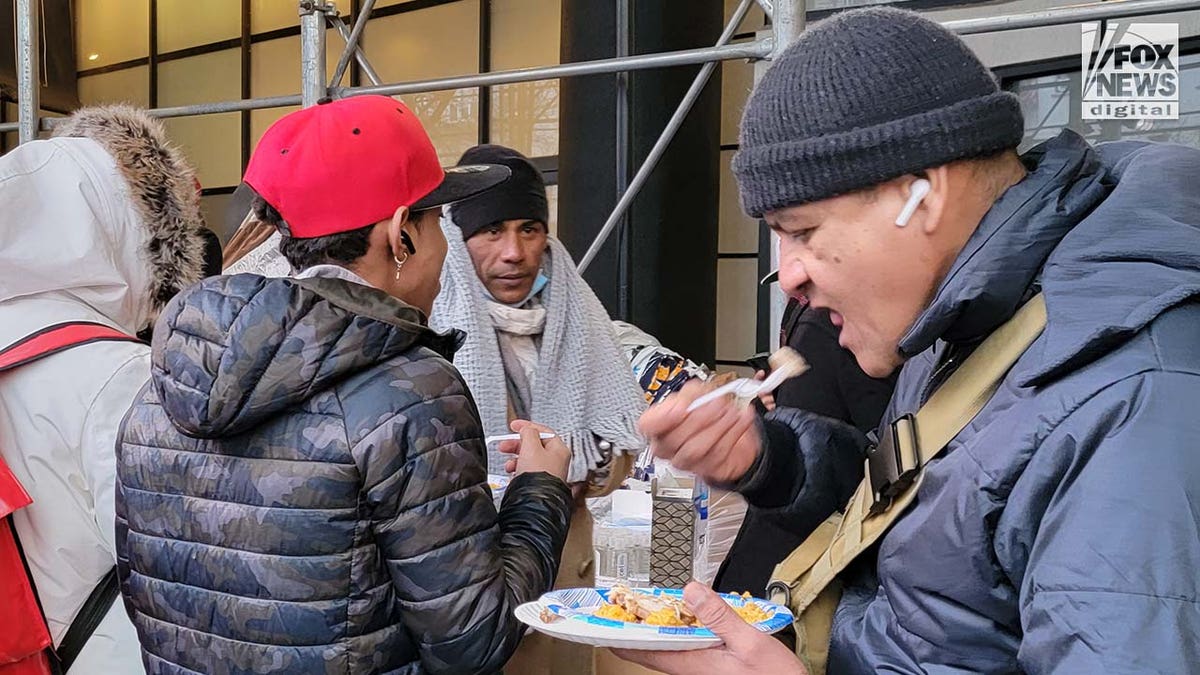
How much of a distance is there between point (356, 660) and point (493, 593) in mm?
208

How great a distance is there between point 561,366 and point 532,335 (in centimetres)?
10

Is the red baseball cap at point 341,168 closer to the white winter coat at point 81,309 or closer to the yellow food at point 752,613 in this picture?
the white winter coat at point 81,309

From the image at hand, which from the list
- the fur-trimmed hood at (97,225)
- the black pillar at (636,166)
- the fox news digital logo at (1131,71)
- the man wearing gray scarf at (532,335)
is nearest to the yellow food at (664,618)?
the man wearing gray scarf at (532,335)

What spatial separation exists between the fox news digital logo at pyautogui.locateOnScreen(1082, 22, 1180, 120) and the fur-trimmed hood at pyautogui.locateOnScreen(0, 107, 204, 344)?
11.7ft

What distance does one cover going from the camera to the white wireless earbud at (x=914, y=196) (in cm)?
101

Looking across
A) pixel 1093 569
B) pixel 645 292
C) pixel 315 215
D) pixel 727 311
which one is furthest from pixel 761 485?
pixel 727 311

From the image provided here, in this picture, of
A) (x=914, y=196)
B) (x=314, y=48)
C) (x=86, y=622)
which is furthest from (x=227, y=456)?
(x=314, y=48)

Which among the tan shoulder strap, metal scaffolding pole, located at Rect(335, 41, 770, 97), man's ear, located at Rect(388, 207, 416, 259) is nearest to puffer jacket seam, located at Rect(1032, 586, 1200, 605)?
the tan shoulder strap

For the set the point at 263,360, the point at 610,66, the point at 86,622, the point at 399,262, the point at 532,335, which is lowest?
the point at 86,622

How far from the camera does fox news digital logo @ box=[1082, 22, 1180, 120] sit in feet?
12.8

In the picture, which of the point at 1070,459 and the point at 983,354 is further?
the point at 983,354

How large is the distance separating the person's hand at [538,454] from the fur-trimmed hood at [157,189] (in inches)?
28.7

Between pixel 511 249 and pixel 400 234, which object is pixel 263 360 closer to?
pixel 400 234

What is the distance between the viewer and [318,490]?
4.43ft
